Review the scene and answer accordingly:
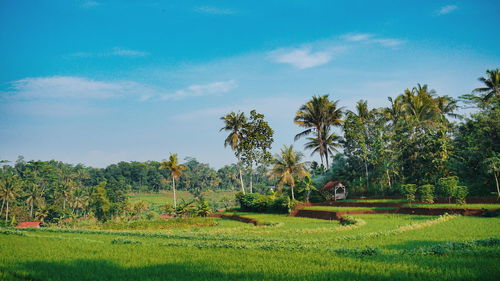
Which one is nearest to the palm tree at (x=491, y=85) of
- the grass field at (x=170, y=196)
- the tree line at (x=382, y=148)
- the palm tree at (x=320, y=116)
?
the tree line at (x=382, y=148)

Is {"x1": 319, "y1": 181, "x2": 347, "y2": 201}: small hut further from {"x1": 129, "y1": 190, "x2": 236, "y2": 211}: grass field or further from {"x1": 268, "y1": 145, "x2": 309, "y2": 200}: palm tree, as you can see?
{"x1": 129, "y1": 190, "x2": 236, "y2": 211}: grass field

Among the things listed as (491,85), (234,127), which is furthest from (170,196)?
(491,85)

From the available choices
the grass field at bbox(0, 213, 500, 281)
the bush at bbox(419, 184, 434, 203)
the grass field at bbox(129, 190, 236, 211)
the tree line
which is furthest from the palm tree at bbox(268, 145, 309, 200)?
the grass field at bbox(129, 190, 236, 211)

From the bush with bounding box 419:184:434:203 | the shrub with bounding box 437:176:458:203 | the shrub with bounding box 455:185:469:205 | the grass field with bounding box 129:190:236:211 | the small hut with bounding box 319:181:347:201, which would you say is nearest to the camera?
the shrub with bounding box 455:185:469:205

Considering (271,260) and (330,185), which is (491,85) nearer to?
(330,185)

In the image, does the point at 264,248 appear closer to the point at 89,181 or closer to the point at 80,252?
the point at 80,252

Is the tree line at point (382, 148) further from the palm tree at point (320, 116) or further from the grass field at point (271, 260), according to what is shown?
the grass field at point (271, 260)

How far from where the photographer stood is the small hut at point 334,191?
3822 centimetres

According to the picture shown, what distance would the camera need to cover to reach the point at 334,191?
38.2 m

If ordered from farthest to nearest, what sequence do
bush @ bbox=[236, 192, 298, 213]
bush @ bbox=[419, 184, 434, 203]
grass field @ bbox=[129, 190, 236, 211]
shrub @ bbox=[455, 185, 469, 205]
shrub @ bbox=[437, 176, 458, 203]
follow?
grass field @ bbox=[129, 190, 236, 211]
bush @ bbox=[236, 192, 298, 213]
bush @ bbox=[419, 184, 434, 203]
shrub @ bbox=[437, 176, 458, 203]
shrub @ bbox=[455, 185, 469, 205]

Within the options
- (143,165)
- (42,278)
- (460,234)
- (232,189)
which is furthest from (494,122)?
(143,165)

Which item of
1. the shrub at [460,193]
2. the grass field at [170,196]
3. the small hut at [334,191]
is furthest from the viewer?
the grass field at [170,196]

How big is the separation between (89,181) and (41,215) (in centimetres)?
5398

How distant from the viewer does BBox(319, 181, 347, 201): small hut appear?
3822cm
